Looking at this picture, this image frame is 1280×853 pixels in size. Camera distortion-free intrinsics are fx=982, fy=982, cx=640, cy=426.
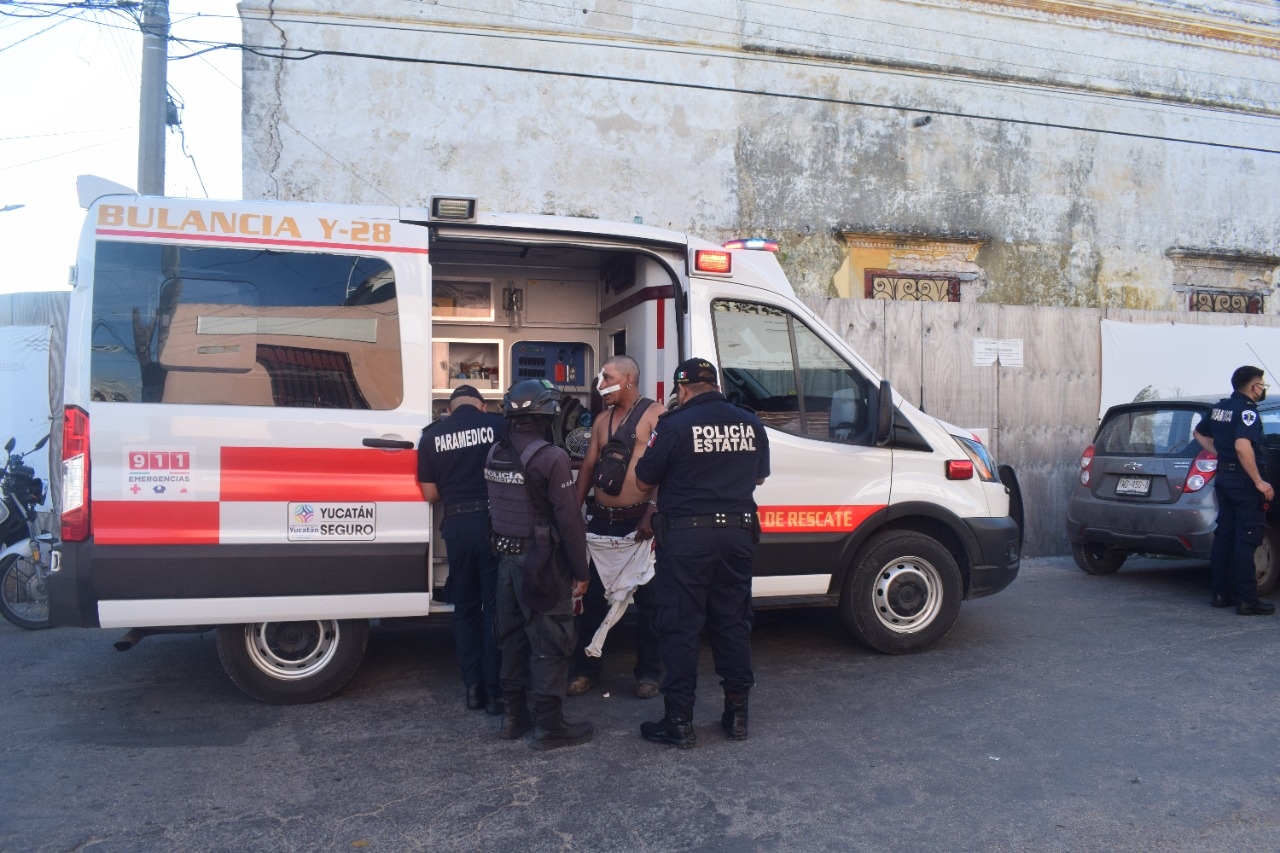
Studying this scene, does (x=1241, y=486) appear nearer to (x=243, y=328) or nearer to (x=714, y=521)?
(x=714, y=521)

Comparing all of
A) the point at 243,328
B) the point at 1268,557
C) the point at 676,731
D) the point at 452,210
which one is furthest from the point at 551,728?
the point at 1268,557

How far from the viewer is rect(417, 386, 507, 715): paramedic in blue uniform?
4.89 m

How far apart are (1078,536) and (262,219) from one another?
23.5 feet

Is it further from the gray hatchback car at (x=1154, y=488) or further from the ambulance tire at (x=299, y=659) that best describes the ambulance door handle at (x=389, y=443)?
the gray hatchback car at (x=1154, y=488)

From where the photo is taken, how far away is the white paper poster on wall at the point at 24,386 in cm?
888

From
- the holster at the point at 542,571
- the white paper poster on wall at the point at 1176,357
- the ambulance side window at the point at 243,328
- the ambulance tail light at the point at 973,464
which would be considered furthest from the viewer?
the white paper poster on wall at the point at 1176,357

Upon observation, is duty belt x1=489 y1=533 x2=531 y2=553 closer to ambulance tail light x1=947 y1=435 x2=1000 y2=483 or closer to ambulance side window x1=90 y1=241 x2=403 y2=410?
ambulance side window x1=90 y1=241 x2=403 y2=410

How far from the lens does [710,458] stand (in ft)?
14.6

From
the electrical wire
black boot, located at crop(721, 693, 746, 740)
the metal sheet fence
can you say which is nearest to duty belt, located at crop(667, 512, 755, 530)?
black boot, located at crop(721, 693, 746, 740)

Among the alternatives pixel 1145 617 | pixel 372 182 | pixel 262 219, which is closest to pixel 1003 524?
pixel 1145 617

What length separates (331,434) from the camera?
4832 millimetres

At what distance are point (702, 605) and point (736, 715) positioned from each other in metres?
0.59

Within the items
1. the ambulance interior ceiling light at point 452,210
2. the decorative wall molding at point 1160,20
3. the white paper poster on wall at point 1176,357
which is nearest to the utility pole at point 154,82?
the ambulance interior ceiling light at point 452,210

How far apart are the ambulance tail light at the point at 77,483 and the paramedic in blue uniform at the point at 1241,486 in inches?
281
